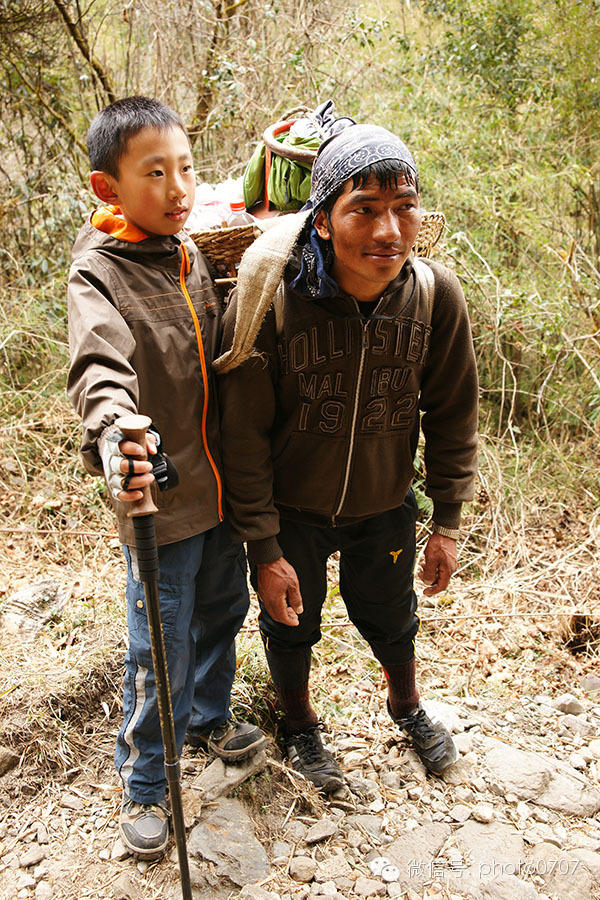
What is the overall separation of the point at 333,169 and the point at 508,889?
6.65ft

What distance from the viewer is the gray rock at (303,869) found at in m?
2.09

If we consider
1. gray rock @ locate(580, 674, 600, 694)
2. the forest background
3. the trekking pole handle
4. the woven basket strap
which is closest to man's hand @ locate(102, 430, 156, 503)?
the trekking pole handle

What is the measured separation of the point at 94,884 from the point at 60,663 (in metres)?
0.89

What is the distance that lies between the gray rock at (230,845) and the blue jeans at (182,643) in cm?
19

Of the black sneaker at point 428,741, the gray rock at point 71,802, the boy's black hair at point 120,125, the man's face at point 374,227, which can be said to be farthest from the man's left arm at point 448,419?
the gray rock at point 71,802

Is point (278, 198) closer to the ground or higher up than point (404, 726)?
higher up

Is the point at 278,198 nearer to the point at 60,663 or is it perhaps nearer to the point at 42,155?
the point at 60,663

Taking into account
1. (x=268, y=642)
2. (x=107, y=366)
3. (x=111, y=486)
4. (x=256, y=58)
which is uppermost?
(x=256, y=58)

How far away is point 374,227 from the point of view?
5.60 feet

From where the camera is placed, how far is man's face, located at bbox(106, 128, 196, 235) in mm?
1740

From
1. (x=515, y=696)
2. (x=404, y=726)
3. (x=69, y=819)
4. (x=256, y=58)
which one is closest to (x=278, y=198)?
(x=404, y=726)

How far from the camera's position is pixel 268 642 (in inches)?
92.6

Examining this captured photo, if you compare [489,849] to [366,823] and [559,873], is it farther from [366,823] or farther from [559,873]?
[366,823]

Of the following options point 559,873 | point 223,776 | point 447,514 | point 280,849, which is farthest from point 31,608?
point 559,873
